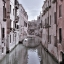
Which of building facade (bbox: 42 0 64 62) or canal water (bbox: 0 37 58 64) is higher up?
building facade (bbox: 42 0 64 62)

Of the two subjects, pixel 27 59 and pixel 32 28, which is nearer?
pixel 27 59

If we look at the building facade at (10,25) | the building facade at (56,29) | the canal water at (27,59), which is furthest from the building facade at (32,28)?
the building facade at (56,29)

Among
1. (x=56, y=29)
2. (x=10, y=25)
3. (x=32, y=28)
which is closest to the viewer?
(x=56, y=29)

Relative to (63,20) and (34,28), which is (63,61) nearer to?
(63,20)

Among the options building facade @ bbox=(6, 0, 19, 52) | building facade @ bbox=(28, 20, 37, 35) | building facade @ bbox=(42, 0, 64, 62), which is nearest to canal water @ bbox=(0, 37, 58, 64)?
building facade @ bbox=(42, 0, 64, 62)

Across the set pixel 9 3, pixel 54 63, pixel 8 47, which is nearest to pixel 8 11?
pixel 9 3

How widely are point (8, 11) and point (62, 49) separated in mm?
11366

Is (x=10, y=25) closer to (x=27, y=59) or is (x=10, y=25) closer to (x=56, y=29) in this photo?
(x=27, y=59)

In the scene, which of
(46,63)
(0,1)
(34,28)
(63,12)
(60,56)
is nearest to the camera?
(63,12)

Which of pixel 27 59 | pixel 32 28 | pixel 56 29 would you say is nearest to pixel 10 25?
pixel 27 59

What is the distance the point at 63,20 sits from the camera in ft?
38.9

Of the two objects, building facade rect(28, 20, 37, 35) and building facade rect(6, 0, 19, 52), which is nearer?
building facade rect(6, 0, 19, 52)

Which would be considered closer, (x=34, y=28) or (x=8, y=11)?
(x=8, y=11)

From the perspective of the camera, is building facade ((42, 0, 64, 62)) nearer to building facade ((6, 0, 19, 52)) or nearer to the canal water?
the canal water
